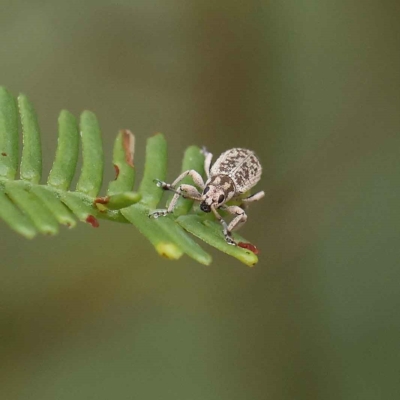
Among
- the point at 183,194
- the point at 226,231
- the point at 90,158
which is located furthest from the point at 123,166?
the point at 226,231

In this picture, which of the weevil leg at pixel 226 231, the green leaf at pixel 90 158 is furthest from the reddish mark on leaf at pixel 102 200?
the weevil leg at pixel 226 231

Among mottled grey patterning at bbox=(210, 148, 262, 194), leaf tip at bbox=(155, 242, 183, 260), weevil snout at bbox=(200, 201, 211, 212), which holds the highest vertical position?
mottled grey patterning at bbox=(210, 148, 262, 194)

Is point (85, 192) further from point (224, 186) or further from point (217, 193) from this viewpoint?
point (224, 186)

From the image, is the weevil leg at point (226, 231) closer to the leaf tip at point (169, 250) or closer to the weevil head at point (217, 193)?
the weevil head at point (217, 193)

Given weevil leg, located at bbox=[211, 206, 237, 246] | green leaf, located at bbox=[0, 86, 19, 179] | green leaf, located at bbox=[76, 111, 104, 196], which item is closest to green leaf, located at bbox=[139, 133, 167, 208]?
green leaf, located at bbox=[76, 111, 104, 196]

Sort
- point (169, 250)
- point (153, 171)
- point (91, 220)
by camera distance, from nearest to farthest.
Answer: point (169, 250) → point (91, 220) → point (153, 171)

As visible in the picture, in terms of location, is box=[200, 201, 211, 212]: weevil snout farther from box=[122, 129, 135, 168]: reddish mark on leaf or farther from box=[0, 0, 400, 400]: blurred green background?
box=[0, 0, 400, 400]: blurred green background

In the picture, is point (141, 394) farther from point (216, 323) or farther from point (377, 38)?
point (377, 38)
